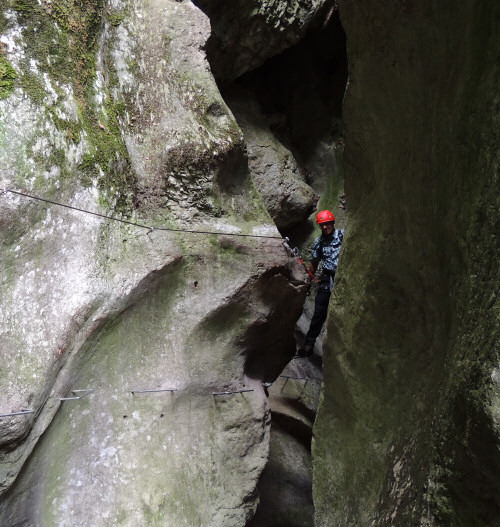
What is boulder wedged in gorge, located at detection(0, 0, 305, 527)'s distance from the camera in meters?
3.20

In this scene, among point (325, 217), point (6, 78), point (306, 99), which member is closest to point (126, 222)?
point (6, 78)

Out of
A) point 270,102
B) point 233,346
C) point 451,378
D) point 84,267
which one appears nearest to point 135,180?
point 84,267

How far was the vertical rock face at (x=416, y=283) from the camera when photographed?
5.84 ft

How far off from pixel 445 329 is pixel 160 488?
2363mm

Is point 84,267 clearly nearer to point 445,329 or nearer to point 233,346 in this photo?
point 233,346

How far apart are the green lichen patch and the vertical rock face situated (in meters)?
2.34

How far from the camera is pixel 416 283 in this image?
268cm

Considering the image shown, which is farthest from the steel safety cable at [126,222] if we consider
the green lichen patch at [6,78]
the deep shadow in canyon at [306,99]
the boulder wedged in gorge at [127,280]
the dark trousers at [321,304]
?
the deep shadow in canyon at [306,99]

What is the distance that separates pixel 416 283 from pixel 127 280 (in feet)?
7.11

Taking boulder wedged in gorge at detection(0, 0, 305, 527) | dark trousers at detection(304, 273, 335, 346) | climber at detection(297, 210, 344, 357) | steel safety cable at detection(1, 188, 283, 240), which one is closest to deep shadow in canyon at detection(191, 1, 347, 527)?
dark trousers at detection(304, 273, 335, 346)

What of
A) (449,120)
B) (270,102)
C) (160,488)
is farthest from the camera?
(270,102)

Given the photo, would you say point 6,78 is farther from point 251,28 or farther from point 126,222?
point 251,28

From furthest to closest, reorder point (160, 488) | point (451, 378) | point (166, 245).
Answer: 1. point (166, 245)
2. point (160, 488)
3. point (451, 378)

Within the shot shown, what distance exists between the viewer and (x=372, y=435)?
9.90ft
